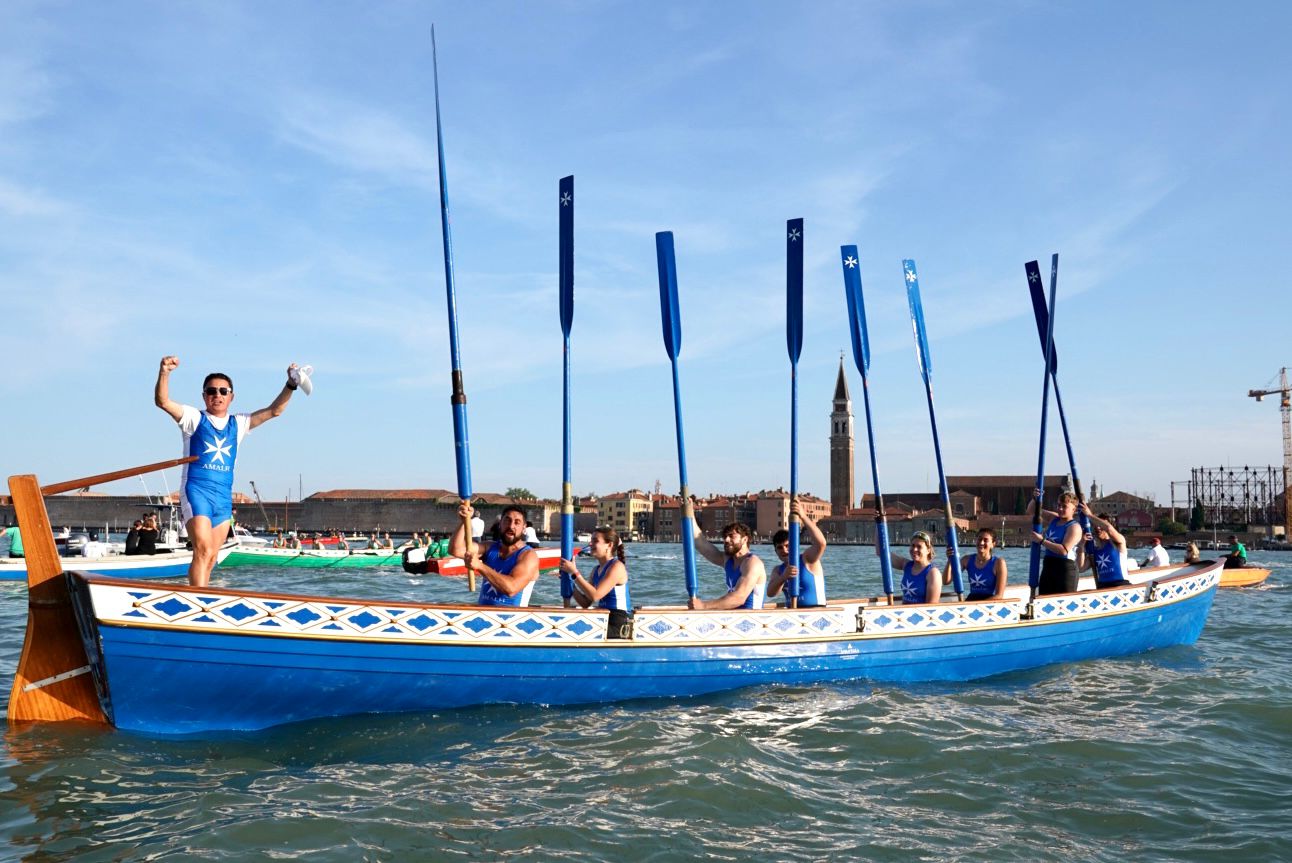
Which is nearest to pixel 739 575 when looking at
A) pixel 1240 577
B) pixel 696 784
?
pixel 696 784

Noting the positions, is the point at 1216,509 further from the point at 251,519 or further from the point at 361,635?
the point at 361,635

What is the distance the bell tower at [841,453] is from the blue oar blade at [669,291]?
444 ft

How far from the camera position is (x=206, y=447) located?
24.0 feet

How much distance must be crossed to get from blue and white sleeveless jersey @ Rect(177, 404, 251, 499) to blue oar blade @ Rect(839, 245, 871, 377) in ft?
28.7

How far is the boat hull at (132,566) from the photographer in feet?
71.8

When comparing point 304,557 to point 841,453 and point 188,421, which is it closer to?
point 188,421

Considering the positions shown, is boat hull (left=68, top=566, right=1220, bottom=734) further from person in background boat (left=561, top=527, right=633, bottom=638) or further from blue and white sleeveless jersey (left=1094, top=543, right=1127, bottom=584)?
blue and white sleeveless jersey (left=1094, top=543, right=1127, bottom=584)

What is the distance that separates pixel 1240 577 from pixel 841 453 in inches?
4697

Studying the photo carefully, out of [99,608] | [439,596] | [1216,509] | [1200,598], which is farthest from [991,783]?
[1216,509]

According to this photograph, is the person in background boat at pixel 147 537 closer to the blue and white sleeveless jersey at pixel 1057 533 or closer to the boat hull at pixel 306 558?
the boat hull at pixel 306 558

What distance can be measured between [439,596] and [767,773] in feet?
52.3

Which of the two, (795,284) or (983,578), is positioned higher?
(795,284)

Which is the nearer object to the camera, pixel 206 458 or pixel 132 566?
pixel 206 458

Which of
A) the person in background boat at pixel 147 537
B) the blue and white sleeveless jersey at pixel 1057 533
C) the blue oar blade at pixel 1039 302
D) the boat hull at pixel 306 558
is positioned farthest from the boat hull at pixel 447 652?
the boat hull at pixel 306 558
